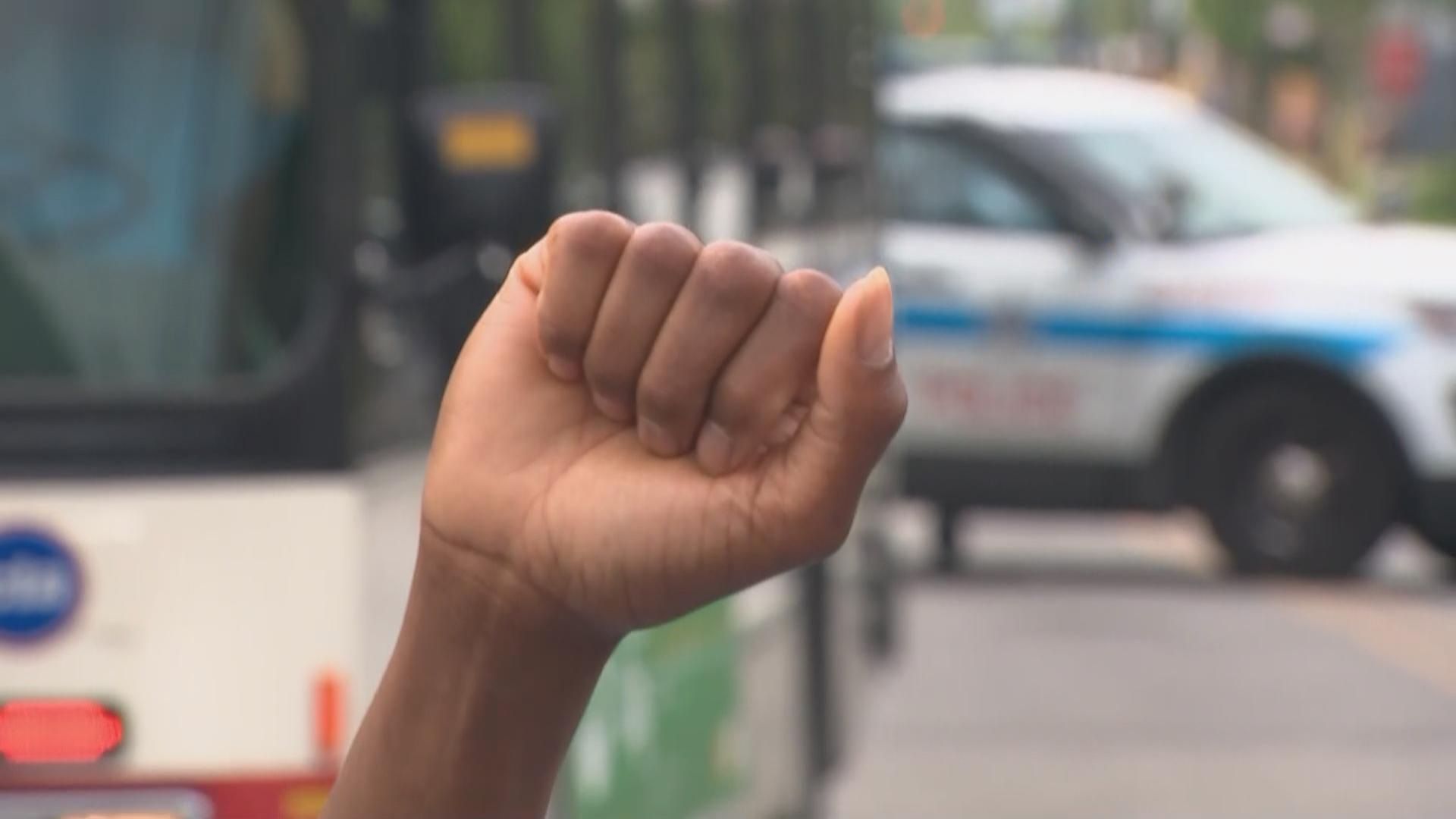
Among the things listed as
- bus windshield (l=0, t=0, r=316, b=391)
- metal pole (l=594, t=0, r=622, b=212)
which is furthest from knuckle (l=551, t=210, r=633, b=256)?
metal pole (l=594, t=0, r=622, b=212)

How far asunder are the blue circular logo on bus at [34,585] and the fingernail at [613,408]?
1.96 metres

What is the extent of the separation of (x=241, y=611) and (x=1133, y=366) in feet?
34.6

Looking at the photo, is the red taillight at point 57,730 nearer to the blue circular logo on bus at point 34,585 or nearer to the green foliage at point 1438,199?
the blue circular logo on bus at point 34,585

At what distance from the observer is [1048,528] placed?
1769 centimetres

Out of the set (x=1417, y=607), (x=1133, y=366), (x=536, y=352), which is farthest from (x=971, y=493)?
(x=536, y=352)

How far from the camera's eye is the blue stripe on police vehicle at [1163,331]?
1390 cm

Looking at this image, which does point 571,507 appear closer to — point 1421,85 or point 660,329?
point 660,329

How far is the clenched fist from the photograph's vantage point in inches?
68.7

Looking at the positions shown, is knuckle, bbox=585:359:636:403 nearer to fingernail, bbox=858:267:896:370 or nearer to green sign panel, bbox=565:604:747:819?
fingernail, bbox=858:267:896:370

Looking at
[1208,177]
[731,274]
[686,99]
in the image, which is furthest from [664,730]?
[1208,177]

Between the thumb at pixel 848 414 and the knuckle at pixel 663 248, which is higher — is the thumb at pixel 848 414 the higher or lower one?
the lower one

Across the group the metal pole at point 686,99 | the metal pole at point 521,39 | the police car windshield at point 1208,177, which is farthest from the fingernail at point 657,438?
the police car windshield at point 1208,177

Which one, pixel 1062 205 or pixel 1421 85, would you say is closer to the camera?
pixel 1062 205

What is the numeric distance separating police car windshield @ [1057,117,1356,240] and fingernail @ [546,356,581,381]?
40.5ft
